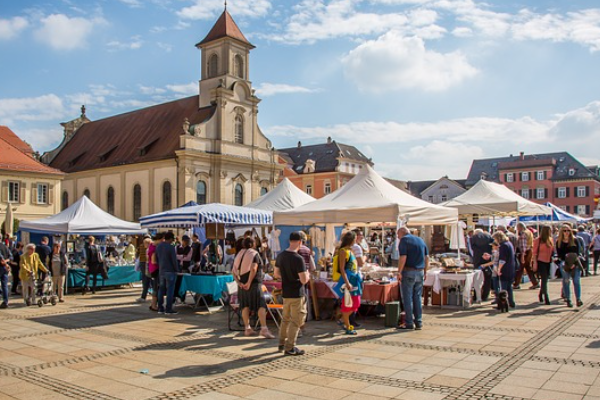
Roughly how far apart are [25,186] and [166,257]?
31.4 m

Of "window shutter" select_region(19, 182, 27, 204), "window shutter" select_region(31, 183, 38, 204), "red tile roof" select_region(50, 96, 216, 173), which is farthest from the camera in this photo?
"red tile roof" select_region(50, 96, 216, 173)

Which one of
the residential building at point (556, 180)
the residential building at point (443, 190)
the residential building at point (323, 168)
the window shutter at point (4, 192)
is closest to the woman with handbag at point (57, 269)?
the window shutter at point (4, 192)

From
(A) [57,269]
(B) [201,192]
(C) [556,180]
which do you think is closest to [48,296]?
(A) [57,269]

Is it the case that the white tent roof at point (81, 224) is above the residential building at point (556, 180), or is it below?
below

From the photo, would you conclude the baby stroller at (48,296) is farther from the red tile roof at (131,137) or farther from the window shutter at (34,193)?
the red tile roof at (131,137)

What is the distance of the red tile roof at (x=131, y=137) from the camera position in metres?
46.5

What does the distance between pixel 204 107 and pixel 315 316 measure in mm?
38325

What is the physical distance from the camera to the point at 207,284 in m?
12.6

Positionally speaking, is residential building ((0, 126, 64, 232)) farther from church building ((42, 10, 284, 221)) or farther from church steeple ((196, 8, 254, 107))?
church steeple ((196, 8, 254, 107))

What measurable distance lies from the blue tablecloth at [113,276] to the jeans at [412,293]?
11.4 meters

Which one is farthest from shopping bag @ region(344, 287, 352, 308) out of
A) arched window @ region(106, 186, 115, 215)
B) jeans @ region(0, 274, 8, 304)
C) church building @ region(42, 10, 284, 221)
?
arched window @ region(106, 186, 115, 215)

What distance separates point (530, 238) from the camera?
15.9m

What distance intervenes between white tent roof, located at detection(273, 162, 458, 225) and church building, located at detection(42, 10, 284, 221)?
29495mm

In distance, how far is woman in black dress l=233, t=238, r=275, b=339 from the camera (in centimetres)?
941
